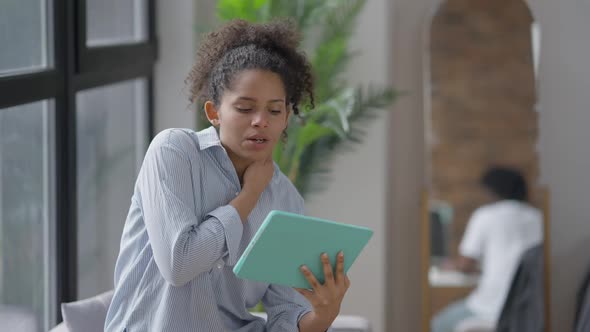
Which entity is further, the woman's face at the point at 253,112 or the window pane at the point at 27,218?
the window pane at the point at 27,218

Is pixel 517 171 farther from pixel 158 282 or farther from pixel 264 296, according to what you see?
pixel 158 282

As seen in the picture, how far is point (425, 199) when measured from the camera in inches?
170

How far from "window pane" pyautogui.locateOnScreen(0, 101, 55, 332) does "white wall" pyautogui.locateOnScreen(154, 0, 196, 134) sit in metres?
1.25

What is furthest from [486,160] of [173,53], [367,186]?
[173,53]

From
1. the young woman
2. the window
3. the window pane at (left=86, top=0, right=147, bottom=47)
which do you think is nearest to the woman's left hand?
the young woman

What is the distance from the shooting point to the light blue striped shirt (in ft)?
6.23

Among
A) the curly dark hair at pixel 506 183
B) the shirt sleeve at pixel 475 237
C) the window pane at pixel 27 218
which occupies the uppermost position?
the window pane at pixel 27 218

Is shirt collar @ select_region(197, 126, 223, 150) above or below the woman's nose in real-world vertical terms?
below

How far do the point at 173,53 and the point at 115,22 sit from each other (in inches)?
20.7

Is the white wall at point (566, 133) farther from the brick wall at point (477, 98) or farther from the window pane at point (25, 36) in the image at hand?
the window pane at point (25, 36)

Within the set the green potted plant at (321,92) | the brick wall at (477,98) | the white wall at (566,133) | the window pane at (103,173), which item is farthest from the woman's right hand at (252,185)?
the white wall at (566,133)

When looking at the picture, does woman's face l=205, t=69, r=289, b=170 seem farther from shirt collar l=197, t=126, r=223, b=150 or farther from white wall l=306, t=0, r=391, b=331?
white wall l=306, t=0, r=391, b=331

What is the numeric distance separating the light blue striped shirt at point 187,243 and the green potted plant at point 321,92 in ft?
4.67

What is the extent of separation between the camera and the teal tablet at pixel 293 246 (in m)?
1.83
